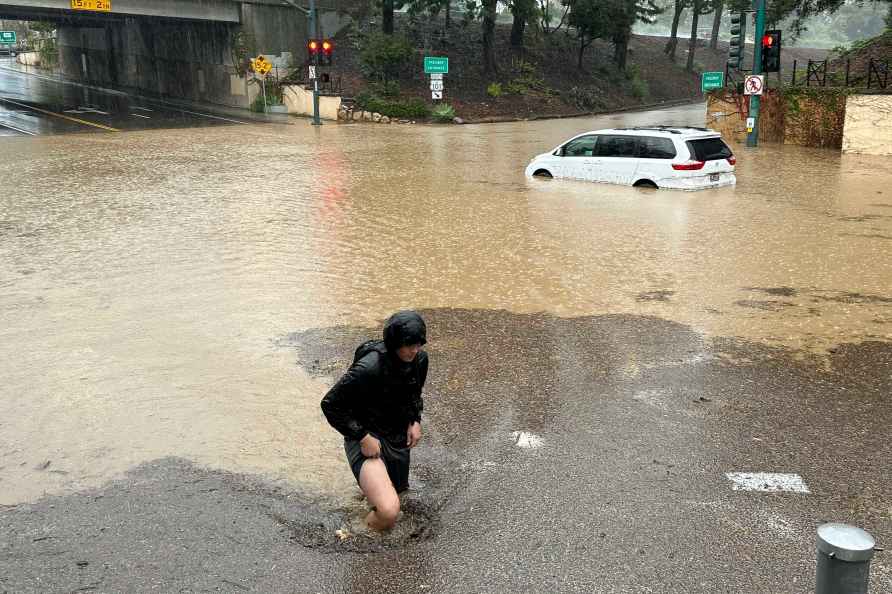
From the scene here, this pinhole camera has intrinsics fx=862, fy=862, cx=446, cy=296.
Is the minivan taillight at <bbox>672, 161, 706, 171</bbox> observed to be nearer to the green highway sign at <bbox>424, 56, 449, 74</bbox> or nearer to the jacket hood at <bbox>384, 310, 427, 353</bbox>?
the jacket hood at <bbox>384, 310, 427, 353</bbox>

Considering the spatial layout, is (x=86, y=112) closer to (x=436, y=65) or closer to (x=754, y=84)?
(x=436, y=65)

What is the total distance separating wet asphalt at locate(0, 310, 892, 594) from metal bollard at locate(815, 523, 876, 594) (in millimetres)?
1421

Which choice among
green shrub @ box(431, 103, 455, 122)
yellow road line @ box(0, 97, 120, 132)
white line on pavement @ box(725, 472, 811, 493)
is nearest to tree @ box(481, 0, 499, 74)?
green shrub @ box(431, 103, 455, 122)

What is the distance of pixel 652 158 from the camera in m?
18.1

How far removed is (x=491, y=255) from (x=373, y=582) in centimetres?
825

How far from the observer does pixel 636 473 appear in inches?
224

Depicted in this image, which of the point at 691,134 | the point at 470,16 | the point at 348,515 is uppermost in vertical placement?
the point at 470,16

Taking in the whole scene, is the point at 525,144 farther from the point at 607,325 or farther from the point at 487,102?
the point at 607,325

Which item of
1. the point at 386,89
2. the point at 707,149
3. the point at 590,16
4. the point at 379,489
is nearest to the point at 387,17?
the point at 386,89

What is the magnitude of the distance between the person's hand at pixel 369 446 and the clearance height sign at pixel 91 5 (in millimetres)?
39935

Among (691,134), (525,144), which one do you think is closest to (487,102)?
(525,144)

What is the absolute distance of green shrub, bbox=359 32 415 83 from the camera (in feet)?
148

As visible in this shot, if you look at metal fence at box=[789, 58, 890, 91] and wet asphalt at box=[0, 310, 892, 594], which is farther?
metal fence at box=[789, 58, 890, 91]

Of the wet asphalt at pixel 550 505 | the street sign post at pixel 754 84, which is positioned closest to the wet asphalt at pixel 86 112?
the street sign post at pixel 754 84
